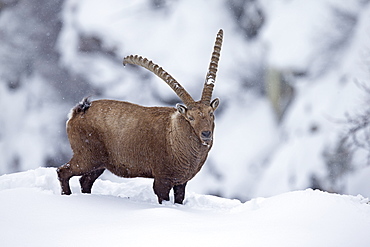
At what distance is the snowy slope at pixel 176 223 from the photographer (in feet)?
14.5

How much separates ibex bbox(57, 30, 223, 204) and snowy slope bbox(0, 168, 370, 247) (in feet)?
2.50

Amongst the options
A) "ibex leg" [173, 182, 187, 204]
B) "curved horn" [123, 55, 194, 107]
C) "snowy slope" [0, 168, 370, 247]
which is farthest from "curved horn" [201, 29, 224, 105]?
"snowy slope" [0, 168, 370, 247]

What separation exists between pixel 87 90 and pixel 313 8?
24.0ft

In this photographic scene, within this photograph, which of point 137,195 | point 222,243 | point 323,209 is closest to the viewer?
point 222,243

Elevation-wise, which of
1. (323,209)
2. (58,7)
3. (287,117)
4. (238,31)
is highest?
(58,7)

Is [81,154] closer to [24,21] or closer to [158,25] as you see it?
[158,25]

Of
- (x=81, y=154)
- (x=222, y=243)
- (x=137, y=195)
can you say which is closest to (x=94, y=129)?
(x=81, y=154)

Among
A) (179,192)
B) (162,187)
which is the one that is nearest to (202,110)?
(162,187)

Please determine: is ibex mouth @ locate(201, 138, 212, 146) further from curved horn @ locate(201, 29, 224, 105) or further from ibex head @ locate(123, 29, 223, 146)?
curved horn @ locate(201, 29, 224, 105)

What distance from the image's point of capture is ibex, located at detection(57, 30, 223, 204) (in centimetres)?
675

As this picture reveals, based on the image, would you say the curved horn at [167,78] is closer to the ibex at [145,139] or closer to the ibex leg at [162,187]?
the ibex at [145,139]

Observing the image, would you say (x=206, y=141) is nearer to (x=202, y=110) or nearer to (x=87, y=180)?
(x=202, y=110)

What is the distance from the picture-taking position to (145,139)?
7.15m

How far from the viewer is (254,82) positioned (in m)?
14.3
